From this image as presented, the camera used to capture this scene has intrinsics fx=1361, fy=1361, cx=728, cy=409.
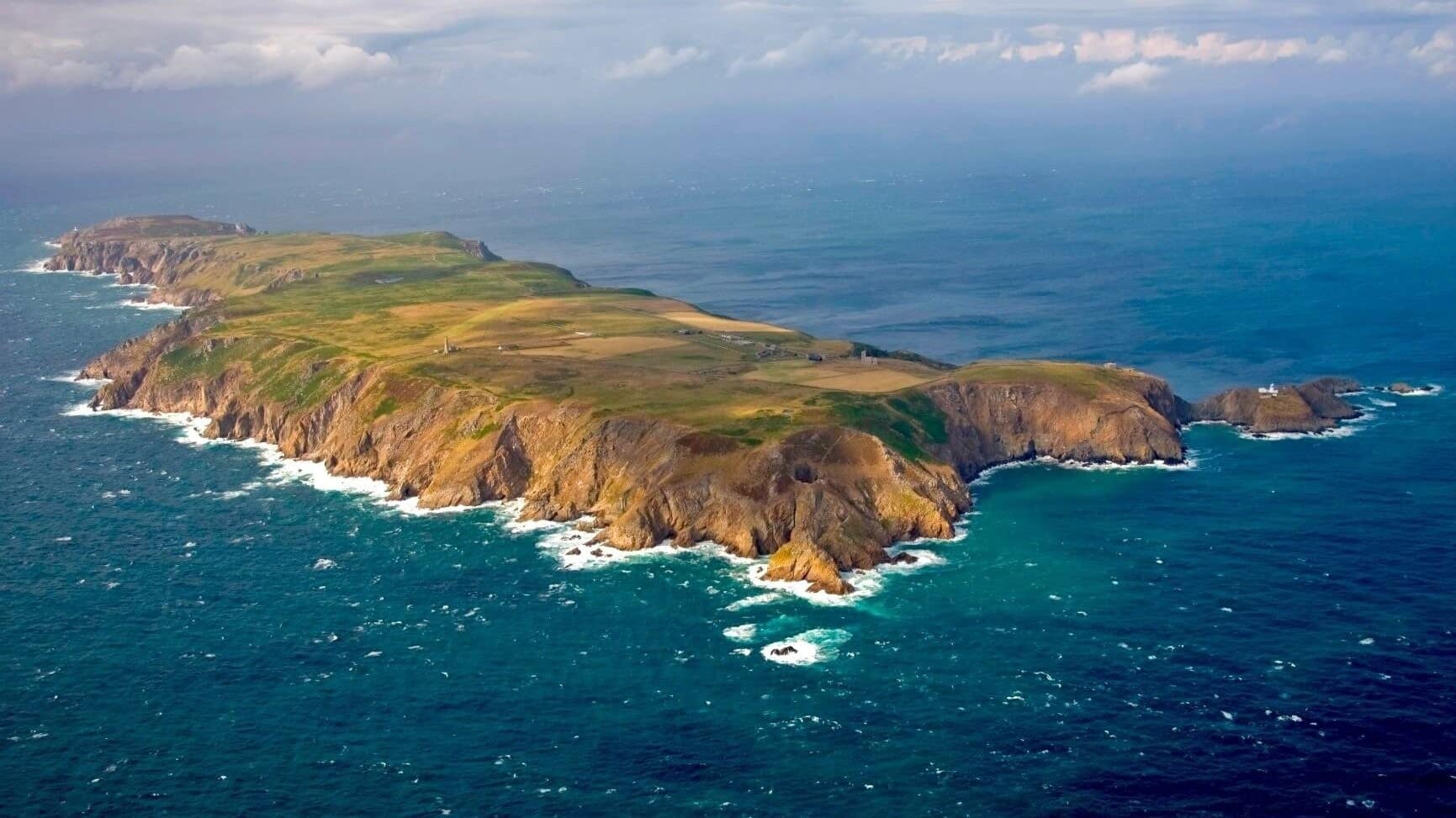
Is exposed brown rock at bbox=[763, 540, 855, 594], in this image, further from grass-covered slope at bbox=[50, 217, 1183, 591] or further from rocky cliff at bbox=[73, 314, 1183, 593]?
grass-covered slope at bbox=[50, 217, 1183, 591]

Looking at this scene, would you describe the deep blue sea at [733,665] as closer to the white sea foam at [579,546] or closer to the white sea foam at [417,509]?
the white sea foam at [579,546]

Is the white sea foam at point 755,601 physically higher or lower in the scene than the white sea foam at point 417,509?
lower

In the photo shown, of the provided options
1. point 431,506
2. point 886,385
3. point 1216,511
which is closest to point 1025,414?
point 886,385

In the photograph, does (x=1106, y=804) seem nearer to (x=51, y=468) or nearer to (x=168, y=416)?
(x=51, y=468)

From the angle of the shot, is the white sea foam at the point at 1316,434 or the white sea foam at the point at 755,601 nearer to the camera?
the white sea foam at the point at 755,601

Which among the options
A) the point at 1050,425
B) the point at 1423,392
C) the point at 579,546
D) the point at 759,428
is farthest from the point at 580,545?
the point at 1423,392

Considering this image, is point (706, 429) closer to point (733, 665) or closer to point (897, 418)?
point (897, 418)

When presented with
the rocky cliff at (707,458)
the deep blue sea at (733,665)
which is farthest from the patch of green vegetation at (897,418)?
the deep blue sea at (733,665)
